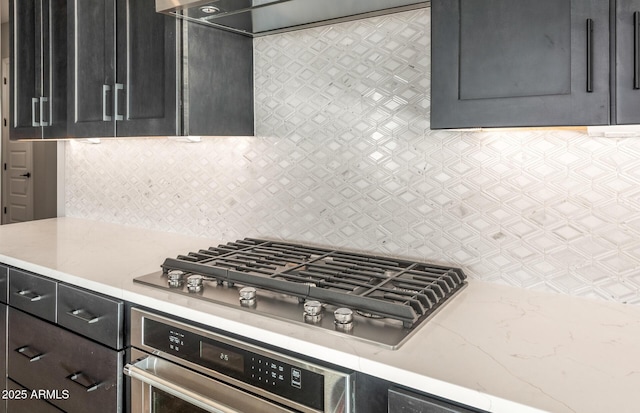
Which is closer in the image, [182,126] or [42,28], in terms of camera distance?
[182,126]

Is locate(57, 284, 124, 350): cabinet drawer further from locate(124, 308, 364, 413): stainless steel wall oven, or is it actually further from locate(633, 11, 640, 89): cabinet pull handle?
locate(633, 11, 640, 89): cabinet pull handle

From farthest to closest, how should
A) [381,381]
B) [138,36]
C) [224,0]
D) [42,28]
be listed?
[42,28], [138,36], [224,0], [381,381]

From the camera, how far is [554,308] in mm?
1289

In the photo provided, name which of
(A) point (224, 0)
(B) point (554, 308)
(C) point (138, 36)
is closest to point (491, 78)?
(B) point (554, 308)

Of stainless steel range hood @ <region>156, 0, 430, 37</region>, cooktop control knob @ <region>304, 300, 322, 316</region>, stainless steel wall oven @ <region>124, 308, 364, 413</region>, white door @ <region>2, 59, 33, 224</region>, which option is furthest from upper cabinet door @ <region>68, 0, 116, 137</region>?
white door @ <region>2, 59, 33, 224</region>

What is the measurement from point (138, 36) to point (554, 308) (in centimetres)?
179

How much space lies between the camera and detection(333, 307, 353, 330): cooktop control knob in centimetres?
110

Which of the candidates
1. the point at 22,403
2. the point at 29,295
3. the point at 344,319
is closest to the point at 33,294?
the point at 29,295

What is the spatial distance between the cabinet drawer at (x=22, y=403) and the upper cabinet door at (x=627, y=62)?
75.9 inches

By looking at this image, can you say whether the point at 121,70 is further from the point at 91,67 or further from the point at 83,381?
the point at 83,381

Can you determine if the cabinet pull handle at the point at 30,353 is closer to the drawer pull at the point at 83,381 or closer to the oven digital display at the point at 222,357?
the drawer pull at the point at 83,381

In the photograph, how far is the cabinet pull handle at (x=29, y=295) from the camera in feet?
5.50

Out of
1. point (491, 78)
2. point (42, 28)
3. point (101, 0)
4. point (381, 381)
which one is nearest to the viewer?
point (381, 381)

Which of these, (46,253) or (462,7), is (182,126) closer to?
(46,253)
